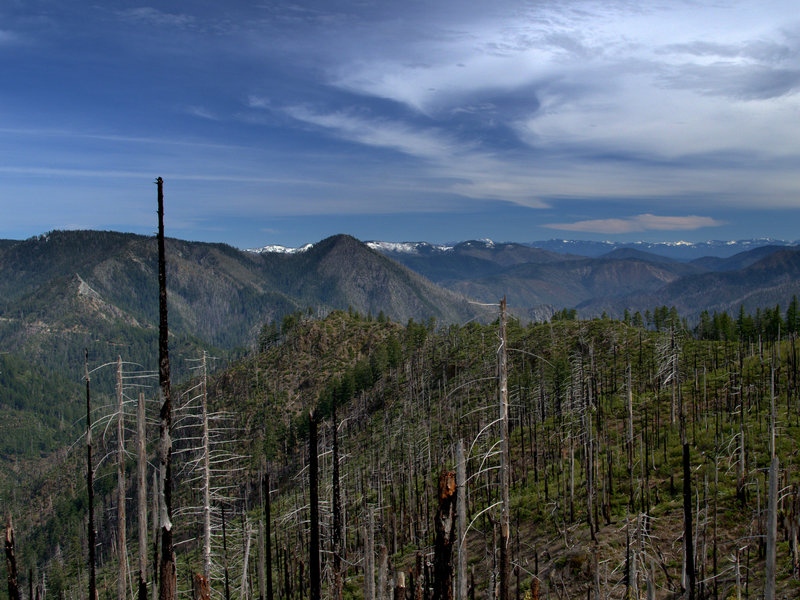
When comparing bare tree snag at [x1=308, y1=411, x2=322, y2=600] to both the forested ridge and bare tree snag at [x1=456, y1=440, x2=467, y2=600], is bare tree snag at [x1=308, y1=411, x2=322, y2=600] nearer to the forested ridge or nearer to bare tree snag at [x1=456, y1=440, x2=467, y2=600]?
the forested ridge

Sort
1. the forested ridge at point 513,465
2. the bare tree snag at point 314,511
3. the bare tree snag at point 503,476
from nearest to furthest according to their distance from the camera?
the bare tree snag at point 503,476, the bare tree snag at point 314,511, the forested ridge at point 513,465

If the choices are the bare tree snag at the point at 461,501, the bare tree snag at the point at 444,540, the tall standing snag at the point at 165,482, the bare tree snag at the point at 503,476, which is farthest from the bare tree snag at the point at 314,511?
the bare tree snag at the point at 503,476

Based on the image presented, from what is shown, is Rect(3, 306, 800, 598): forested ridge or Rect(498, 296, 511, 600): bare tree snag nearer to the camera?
Rect(498, 296, 511, 600): bare tree snag

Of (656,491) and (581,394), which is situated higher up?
(581,394)

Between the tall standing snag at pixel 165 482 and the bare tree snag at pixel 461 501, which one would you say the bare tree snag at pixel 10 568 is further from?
the bare tree snag at pixel 461 501

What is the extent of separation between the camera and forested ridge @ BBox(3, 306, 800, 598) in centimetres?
2656

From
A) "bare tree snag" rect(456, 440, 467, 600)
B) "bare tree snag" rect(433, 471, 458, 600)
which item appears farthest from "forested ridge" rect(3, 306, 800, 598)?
"bare tree snag" rect(456, 440, 467, 600)

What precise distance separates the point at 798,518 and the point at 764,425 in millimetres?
23869

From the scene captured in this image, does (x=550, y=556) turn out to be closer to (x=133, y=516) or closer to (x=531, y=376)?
(x=531, y=376)

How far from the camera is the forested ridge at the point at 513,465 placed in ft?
87.1

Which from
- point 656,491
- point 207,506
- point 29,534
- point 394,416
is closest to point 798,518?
point 656,491

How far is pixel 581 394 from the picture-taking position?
50.6 m

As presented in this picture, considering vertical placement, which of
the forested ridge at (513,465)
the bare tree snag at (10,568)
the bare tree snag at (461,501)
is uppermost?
the bare tree snag at (461,501)

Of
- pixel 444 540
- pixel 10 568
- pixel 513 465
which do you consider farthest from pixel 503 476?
pixel 513 465
